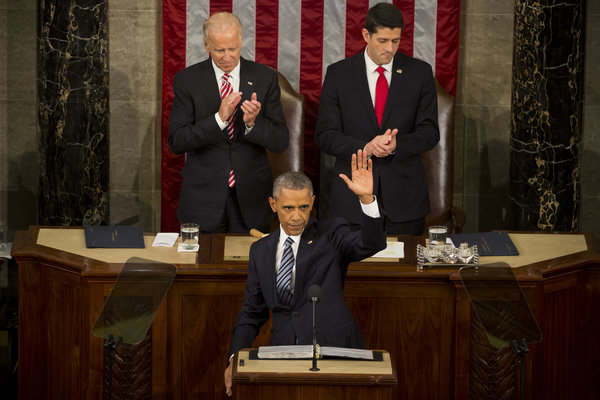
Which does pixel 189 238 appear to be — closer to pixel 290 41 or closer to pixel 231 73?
pixel 231 73

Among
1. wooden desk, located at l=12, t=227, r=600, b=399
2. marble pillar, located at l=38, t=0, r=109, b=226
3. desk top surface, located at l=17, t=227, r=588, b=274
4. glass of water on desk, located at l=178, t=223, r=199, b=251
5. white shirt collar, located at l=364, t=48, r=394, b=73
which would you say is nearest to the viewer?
wooden desk, located at l=12, t=227, r=600, b=399

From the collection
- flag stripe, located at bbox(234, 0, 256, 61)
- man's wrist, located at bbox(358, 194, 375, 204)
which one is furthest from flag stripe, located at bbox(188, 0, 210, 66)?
man's wrist, located at bbox(358, 194, 375, 204)

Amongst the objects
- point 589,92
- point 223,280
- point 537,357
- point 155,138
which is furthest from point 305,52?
point 537,357

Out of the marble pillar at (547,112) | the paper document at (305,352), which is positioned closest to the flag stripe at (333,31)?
the marble pillar at (547,112)

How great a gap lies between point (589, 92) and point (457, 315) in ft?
10.00

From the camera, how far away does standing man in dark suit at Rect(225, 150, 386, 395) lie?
13.4 feet

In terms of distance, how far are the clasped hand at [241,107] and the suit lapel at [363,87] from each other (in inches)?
27.8

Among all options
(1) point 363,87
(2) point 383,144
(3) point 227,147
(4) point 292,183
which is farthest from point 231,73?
(4) point 292,183

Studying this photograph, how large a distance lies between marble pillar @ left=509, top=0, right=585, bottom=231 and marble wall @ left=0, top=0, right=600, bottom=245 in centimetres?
49

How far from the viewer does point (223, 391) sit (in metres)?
4.79

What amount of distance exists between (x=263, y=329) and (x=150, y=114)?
9.20ft

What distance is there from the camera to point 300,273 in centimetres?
413

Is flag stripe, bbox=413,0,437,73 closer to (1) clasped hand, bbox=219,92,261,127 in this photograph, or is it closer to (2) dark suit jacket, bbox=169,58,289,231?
(2) dark suit jacket, bbox=169,58,289,231

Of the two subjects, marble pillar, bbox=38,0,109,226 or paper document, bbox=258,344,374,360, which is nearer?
paper document, bbox=258,344,374,360
